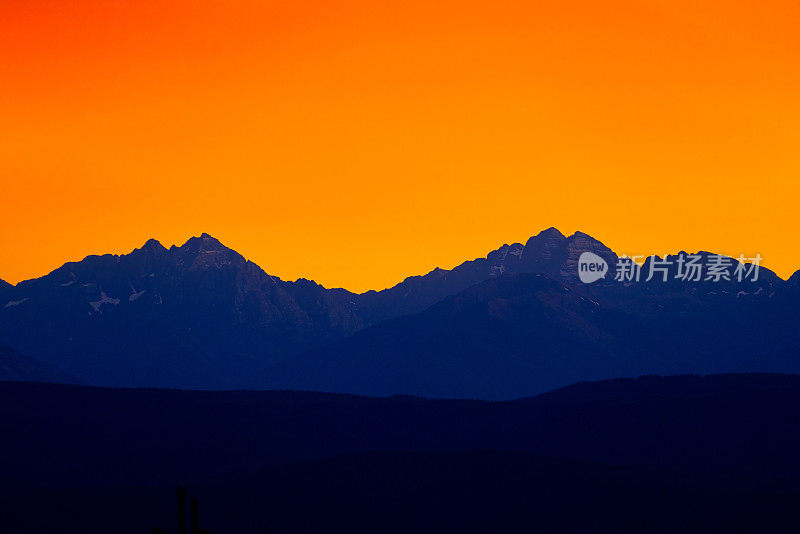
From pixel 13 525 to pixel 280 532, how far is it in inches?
1569

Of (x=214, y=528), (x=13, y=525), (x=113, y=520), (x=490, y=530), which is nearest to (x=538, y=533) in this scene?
(x=490, y=530)

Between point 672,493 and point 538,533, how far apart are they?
72.1 ft

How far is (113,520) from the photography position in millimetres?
197500

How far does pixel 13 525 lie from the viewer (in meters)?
192

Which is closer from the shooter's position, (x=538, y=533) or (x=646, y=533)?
(x=646, y=533)

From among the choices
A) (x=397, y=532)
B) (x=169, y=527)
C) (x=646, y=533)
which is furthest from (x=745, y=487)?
(x=169, y=527)

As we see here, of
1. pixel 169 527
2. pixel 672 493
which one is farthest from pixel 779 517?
pixel 169 527

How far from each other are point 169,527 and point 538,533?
55.2 m

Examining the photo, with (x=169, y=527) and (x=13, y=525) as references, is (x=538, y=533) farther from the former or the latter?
(x=13, y=525)

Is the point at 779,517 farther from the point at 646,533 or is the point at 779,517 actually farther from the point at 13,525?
the point at 13,525

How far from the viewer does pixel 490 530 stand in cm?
19950

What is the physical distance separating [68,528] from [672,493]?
302 ft

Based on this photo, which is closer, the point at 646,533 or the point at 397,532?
the point at 646,533

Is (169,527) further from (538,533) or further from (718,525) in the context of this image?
(718,525)
